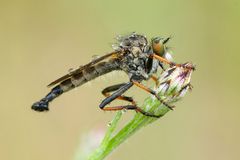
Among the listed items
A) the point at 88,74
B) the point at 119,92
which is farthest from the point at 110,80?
the point at 119,92

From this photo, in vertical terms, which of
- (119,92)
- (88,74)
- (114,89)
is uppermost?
(88,74)

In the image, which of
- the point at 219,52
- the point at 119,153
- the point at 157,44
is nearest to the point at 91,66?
the point at 157,44

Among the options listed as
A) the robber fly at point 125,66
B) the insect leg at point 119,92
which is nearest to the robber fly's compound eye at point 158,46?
the robber fly at point 125,66

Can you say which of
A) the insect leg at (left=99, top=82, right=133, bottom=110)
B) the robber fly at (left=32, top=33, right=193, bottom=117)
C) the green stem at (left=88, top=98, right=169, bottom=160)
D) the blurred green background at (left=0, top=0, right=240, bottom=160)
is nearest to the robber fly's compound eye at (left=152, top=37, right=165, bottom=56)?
the robber fly at (left=32, top=33, right=193, bottom=117)

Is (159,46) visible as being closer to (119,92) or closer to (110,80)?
(119,92)

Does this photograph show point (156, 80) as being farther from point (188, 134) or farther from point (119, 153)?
point (188, 134)

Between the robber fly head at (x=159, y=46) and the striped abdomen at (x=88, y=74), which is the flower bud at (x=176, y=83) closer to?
the robber fly head at (x=159, y=46)
